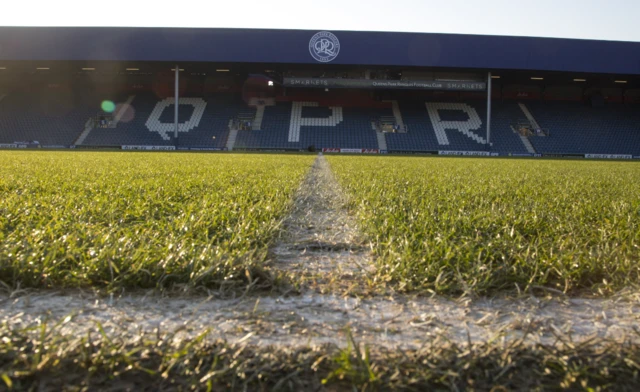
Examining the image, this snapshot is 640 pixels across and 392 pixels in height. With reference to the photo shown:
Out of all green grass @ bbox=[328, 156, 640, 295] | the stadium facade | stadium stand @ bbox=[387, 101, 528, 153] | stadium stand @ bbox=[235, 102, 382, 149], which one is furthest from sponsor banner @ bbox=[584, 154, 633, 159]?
green grass @ bbox=[328, 156, 640, 295]

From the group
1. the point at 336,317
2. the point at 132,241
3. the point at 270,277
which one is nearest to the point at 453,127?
the point at 132,241

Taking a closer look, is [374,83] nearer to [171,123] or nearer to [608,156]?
[171,123]

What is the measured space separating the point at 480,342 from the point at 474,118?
25205 millimetres

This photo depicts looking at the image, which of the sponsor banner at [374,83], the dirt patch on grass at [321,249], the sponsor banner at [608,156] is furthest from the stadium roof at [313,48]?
the dirt patch on grass at [321,249]

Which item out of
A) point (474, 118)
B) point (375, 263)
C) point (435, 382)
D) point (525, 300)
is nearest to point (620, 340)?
point (525, 300)

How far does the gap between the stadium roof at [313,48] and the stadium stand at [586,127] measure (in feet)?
10.9

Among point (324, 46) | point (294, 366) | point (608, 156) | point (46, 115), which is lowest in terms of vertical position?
point (294, 366)

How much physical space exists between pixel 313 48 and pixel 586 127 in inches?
573

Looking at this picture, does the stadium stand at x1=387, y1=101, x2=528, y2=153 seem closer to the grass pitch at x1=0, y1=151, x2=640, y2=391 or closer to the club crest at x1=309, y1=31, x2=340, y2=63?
the club crest at x1=309, y1=31, x2=340, y2=63

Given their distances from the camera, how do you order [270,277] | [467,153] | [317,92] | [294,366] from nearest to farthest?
1. [294,366]
2. [270,277]
3. [467,153]
4. [317,92]

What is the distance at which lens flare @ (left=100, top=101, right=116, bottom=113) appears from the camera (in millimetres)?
24203

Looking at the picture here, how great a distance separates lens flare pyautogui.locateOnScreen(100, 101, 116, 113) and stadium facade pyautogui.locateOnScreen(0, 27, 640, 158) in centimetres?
8

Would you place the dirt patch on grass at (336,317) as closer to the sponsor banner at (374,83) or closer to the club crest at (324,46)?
the club crest at (324,46)

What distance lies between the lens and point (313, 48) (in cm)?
2091
